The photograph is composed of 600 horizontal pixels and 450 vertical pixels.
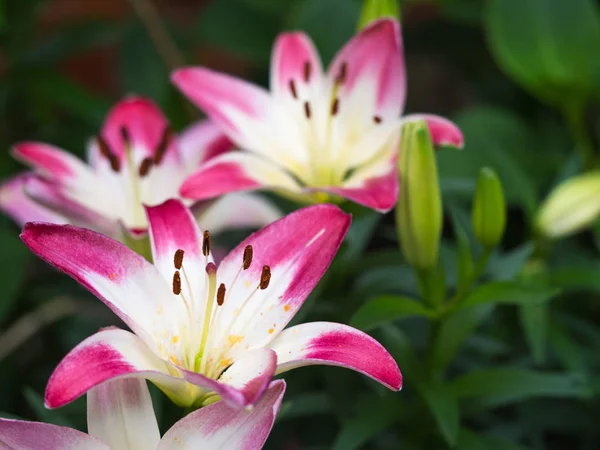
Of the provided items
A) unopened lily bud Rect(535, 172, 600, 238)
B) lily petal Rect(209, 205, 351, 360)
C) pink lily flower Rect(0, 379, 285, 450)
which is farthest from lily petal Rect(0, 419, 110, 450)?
unopened lily bud Rect(535, 172, 600, 238)

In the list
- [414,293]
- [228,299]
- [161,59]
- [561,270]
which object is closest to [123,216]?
[228,299]

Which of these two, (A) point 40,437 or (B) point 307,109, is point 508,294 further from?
(A) point 40,437

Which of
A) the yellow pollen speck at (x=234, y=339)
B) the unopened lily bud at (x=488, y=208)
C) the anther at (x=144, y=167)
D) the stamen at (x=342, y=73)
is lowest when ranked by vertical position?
the unopened lily bud at (x=488, y=208)

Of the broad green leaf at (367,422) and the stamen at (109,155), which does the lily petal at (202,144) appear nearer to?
the stamen at (109,155)

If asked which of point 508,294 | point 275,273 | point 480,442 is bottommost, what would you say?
point 480,442

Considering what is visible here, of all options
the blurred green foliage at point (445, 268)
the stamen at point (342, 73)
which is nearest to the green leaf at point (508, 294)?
the blurred green foliage at point (445, 268)

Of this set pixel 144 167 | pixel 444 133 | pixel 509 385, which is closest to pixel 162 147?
pixel 144 167

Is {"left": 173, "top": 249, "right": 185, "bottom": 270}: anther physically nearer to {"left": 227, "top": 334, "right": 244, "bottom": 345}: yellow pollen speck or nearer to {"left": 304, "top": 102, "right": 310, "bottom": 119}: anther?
{"left": 227, "top": 334, "right": 244, "bottom": 345}: yellow pollen speck
